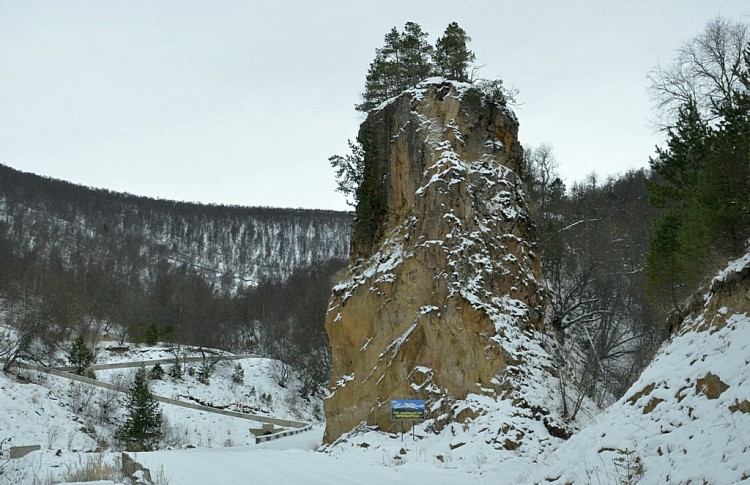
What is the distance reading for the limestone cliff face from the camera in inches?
805

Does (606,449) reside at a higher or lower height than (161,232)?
lower

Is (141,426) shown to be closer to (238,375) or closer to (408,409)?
(238,375)

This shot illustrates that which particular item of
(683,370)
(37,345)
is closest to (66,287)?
(37,345)

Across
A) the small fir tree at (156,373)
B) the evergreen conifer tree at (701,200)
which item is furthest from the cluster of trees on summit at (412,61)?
the small fir tree at (156,373)

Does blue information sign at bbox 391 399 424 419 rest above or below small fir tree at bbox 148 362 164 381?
above

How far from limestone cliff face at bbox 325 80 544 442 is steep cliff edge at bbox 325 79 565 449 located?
48mm

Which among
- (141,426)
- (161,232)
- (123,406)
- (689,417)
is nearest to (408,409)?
(689,417)

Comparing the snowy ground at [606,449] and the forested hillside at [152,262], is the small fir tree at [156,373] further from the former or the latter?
the snowy ground at [606,449]

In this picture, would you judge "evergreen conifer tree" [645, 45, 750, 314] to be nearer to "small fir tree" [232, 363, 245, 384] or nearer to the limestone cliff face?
the limestone cliff face

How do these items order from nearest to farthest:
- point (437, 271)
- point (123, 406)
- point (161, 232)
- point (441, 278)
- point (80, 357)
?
point (441, 278) → point (437, 271) → point (123, 406) → point (80, 357) → point (161, 232)

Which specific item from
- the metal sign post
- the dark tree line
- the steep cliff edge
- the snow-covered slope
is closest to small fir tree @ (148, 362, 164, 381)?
the snow-covered slope

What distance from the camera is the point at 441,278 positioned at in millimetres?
21953

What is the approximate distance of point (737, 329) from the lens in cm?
961

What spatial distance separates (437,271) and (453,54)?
48.5 ft
